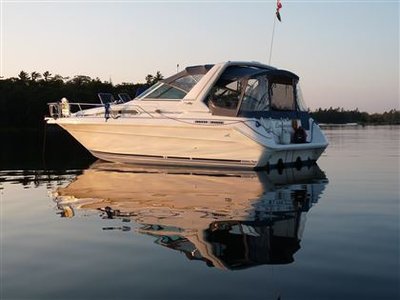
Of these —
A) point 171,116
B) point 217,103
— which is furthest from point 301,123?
point 171,116

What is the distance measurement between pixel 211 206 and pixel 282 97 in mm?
9025

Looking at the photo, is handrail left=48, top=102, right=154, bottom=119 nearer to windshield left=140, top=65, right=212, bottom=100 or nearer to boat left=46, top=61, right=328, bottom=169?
boat left=46, top=61, right=328, bottom=169

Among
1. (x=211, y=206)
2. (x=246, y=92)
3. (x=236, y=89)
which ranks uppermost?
(x=236, y=89)

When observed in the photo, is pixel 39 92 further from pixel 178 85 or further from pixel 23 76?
pixel 178 85

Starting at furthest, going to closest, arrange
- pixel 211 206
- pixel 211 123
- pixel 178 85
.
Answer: pixel 178 85 < pixel 211 123 < pixel 211 206

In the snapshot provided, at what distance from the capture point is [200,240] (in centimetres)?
591

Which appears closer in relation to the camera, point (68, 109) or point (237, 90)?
point (237, 90)

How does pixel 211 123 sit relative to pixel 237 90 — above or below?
below

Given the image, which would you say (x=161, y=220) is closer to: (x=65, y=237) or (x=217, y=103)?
(x=65, y=237)

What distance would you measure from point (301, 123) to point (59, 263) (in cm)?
→ 1253

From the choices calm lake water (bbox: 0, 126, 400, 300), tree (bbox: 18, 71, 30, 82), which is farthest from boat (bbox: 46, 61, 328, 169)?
tree (bbox: 18, 71, 30, 82)

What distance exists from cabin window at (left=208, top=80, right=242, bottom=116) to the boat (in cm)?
3

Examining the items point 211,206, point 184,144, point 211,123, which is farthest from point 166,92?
point 211,206

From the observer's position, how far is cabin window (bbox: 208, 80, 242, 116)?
14.5 meters
